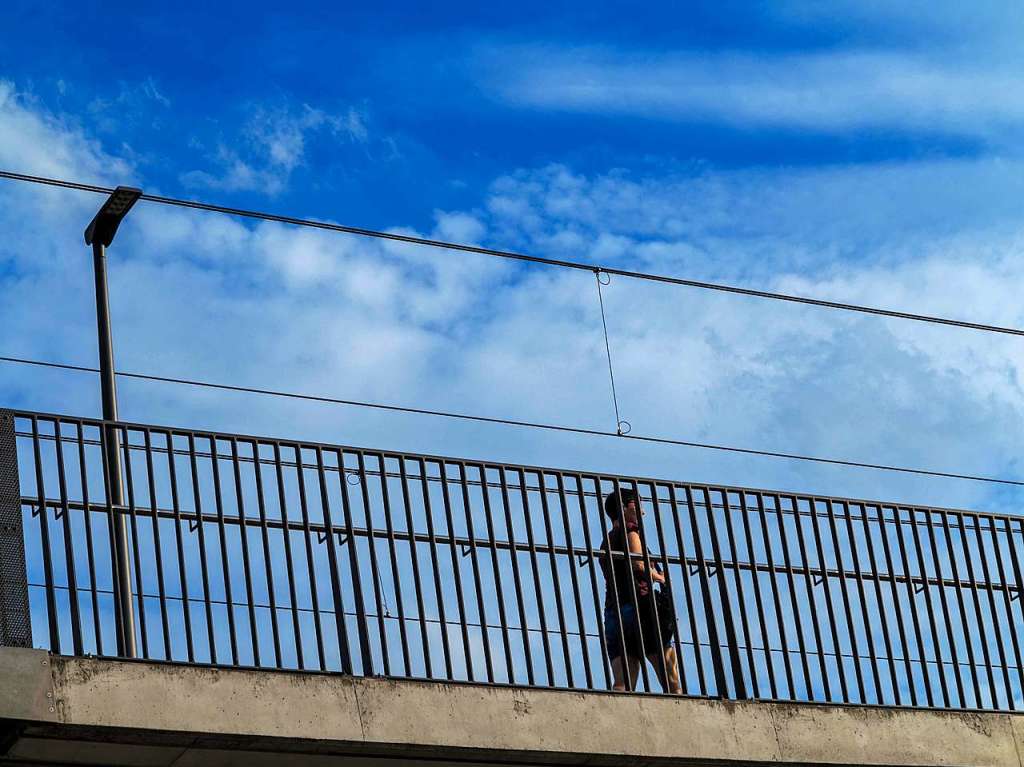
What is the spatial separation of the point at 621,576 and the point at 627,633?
0.36 meters

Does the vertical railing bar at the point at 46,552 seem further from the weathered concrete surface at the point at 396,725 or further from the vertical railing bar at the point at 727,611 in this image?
the vertical railing bar at the point at 727,611

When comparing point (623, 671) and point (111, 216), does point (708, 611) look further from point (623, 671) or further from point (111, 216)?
point (111, 216)

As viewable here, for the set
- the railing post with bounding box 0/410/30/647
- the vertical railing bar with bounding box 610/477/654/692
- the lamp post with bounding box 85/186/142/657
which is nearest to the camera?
the railing post with bounding box 0/410/30/647

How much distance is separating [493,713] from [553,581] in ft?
3.43

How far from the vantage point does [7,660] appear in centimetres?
888

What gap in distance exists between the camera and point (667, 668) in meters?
11.4

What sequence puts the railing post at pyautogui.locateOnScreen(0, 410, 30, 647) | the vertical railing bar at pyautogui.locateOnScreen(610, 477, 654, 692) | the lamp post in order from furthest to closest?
1. the lamp post
2. the vertical railing bar at pyautogui.locateOnScreen(610, 477, 654, 692)
3. the railing post at pyautogui.locateOnScreen(0, 410, 30, 647)

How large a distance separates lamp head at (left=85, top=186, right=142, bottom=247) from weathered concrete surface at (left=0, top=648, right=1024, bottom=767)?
17.4 feet

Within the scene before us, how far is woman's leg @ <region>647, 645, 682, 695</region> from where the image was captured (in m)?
11.3

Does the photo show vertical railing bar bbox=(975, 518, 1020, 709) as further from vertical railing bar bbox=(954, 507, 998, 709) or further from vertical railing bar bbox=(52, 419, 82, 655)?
vertical railing bar bbox=(52, 419, 82, 655)

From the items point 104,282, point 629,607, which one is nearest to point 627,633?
point 629,607

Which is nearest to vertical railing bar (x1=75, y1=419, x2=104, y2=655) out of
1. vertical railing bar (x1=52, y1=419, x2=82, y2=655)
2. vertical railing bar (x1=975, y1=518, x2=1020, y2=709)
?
vertical railing bar (x1=52, y1=419, x2=82, y2=655)

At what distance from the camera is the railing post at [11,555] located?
357 inches

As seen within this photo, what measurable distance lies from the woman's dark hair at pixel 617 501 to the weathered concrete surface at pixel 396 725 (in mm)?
1271
